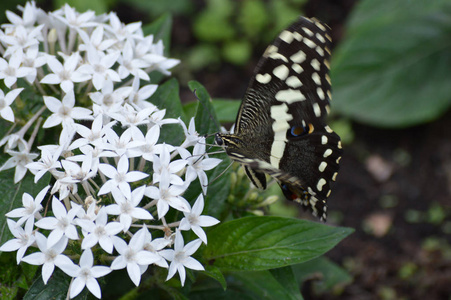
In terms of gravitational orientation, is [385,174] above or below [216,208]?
below

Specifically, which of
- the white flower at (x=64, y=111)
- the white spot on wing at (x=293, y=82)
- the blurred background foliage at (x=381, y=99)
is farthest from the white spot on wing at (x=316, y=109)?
the blurred background foliage at (x=381, y=99)

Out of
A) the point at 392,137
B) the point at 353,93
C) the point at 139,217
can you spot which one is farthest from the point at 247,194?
the point at 392,137

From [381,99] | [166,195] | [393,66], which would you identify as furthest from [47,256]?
[393,66]

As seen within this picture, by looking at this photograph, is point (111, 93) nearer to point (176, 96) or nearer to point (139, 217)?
point (176, 96)

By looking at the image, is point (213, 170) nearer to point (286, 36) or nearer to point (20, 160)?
point (286, 36)

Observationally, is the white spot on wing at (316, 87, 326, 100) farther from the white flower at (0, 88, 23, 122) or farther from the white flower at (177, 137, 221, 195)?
the white flower at (0, 88, 23, 122)
